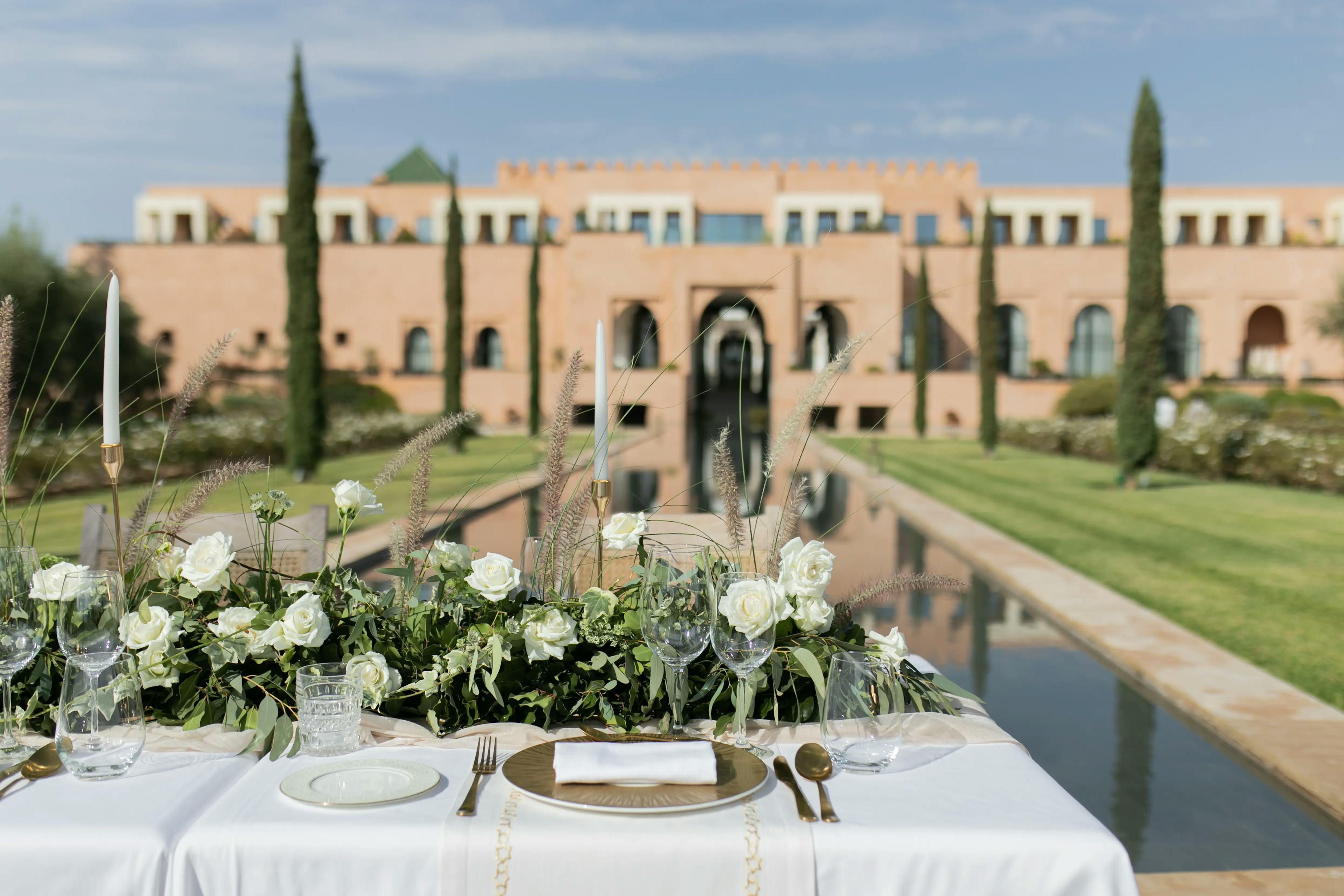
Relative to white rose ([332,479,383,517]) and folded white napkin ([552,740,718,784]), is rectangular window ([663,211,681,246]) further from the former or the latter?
folded white napkin ([552,740,718,784])

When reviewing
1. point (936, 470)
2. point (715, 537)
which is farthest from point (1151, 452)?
point (715, 537)

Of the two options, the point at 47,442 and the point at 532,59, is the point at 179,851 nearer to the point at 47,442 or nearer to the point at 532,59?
the point at 532,59

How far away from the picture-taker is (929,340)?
3309 centimetres

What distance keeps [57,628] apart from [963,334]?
33.2 m

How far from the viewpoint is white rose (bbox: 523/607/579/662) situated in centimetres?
164

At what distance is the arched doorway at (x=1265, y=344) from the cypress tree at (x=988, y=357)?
1514cm

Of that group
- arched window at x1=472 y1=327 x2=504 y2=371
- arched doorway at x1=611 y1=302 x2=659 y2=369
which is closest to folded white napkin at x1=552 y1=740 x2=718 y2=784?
arched doorway at x1=611 y1=302 x2=659 y2=369

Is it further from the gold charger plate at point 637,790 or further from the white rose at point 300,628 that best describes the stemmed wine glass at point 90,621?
the gold charger plate at point 637,790

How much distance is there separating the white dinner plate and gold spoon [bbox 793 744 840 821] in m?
0.51

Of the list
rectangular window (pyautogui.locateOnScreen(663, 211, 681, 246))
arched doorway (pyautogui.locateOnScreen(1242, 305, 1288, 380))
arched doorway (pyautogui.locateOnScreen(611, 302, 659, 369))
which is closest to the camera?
arched doorway (pyautogui.locateOnScreen(1242, 305, 1288, 380))

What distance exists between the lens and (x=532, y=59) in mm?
9805

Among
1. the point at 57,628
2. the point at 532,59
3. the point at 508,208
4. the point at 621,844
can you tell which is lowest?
the point at 621,844

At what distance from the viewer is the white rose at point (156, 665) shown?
1.63 metres

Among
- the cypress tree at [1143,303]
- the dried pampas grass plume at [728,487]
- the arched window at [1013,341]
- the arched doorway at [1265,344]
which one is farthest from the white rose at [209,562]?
the arched doorway at [1265,344]
